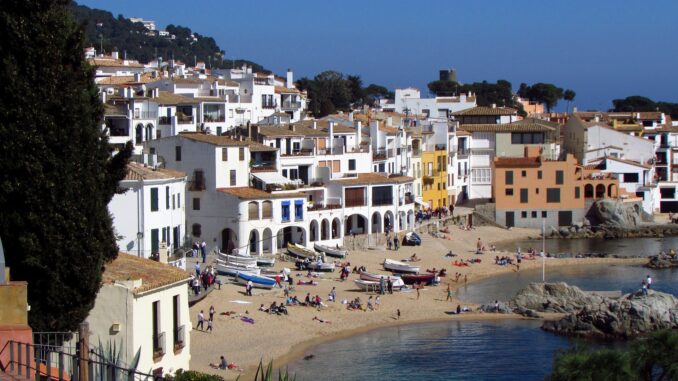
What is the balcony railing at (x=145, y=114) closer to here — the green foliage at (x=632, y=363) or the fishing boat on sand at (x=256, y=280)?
the fishing boat on sand at (x=256, y=280)

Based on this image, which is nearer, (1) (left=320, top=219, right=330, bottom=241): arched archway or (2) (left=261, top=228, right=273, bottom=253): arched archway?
(2) (left=261, top=228, right=273, bottom=253): arched archway

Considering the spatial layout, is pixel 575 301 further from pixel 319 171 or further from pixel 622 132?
pixel 622 132

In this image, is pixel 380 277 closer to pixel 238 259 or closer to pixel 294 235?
pixel 238 259

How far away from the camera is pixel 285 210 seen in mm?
60156

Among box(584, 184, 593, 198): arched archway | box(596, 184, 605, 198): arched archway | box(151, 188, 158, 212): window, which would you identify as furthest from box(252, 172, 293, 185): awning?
box(596, 184, 605, 198): arched archway

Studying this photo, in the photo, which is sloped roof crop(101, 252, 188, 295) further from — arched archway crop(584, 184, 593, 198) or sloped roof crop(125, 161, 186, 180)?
arched archway crop(584, 184, 593, 198)

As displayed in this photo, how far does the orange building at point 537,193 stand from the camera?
83125 millimetres

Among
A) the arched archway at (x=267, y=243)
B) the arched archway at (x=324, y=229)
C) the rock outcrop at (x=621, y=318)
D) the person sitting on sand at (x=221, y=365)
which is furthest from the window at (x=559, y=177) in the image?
the person sitting on sand at (x=221, y=365)

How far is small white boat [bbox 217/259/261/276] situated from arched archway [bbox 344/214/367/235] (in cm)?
1603

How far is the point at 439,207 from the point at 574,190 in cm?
982

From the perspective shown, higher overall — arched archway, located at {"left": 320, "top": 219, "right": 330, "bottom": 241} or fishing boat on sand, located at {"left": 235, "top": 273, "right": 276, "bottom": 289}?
arched archway, located at {"left": 320, "top": 219, "right": 330, "bottom": 241}

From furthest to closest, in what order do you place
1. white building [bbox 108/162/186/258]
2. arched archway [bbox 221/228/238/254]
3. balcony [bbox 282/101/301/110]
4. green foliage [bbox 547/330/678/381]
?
balcony [bbox 282/101/301/110]
arched archway [bbox 221/228/238/254]
white building [bbox 108/162/186/258]
green foliage [bbox 547/330/678/381]

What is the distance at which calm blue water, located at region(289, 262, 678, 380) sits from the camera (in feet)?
127

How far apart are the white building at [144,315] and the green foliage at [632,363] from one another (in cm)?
838
